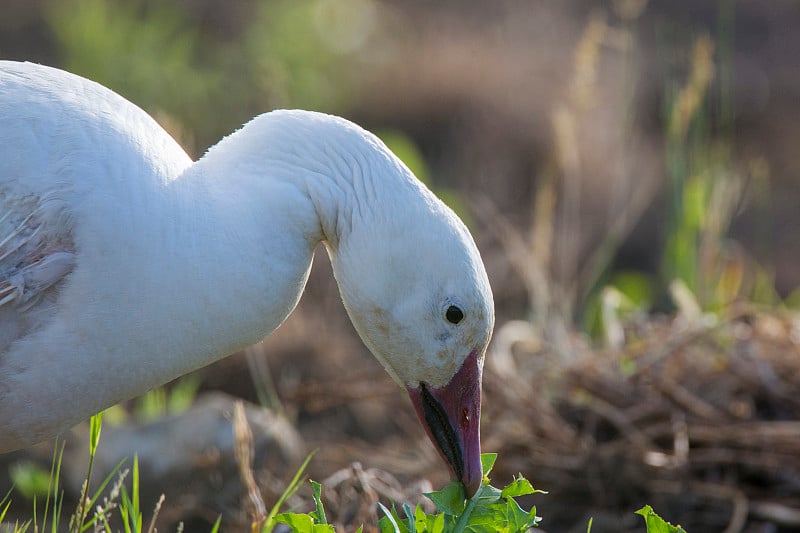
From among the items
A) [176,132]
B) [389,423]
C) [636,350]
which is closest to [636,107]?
[389,423]

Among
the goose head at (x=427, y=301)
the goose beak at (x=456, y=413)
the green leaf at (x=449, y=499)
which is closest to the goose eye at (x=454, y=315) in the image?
the goose head at (x=427, y=301)

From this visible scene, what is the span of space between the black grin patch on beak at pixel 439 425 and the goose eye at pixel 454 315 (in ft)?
0.72

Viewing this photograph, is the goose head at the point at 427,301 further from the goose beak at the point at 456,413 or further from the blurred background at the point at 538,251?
the blurred background at the point at 538,251

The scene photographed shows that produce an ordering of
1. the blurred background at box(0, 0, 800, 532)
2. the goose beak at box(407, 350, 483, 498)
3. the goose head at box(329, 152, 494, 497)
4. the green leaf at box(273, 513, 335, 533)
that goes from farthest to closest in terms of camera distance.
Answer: the blurred background at box(0, 0, 800, 532) → the goose beak at box(407, 350, 483, 498) → the goose head at box(329, 152, 494, 497) → the green leaf at box(273, 513, 335, 533)

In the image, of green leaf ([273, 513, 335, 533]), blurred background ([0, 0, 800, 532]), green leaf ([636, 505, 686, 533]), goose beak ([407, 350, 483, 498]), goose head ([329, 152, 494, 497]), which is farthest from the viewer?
blurred background ([0, 0, 800, 532])

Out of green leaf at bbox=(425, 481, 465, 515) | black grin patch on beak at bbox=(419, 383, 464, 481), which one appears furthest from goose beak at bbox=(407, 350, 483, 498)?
green leaf at bbox=(425, 481, 465, 515)

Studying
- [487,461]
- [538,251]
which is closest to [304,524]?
[487,461]

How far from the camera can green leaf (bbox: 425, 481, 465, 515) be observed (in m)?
2.40

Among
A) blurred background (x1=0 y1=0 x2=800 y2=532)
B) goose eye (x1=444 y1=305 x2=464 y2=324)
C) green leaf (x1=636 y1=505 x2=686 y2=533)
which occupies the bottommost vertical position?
blurred background (x1=0 y1=0 x2=800 y2=532)

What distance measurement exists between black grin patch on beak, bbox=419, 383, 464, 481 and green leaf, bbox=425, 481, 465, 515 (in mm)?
172

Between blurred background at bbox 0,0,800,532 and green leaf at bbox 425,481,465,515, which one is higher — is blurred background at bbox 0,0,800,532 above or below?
below

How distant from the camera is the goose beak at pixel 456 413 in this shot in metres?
2.61

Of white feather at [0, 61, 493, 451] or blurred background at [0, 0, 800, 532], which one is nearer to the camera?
white feather at [0, 61, 493, 451]

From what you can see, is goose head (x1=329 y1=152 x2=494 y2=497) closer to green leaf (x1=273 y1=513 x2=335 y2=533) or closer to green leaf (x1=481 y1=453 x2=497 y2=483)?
green leaf (x1=481 y1=453 x2=497 y2=483)
